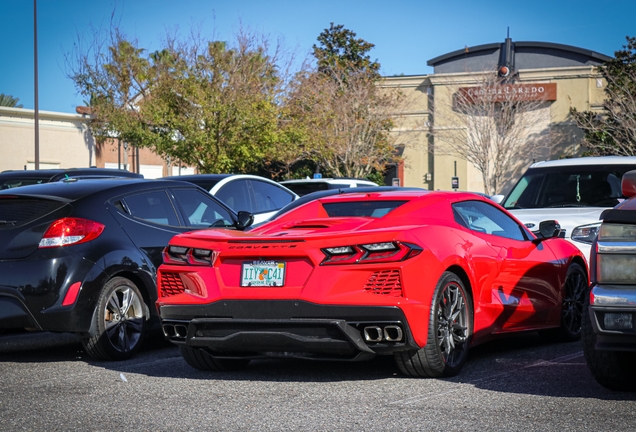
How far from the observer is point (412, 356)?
6492mm

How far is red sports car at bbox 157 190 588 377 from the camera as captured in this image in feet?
20.3

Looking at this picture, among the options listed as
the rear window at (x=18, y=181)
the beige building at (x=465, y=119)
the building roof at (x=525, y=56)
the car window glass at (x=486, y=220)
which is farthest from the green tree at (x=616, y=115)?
the car window glass at (x=486, y=220)

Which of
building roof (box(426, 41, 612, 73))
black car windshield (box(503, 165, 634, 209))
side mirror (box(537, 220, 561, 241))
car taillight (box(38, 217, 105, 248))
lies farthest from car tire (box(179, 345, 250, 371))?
building roof (box(426, 41, 612, 73))

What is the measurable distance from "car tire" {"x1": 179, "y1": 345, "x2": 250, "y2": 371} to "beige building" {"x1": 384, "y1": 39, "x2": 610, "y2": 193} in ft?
160

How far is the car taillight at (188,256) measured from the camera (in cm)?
663

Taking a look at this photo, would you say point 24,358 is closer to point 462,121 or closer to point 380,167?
point 380,167

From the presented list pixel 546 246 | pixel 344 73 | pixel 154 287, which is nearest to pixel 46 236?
pixel 154 287

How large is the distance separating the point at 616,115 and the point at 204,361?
147 feet

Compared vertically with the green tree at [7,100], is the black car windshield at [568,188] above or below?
below

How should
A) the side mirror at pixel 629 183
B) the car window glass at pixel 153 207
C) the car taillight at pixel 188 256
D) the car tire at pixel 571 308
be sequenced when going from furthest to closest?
the car tire at pixel 571 308 < the car window glass at pixel 153 207 < the side mirror at pixel 629 183 < the car taillight at pixel 188 256

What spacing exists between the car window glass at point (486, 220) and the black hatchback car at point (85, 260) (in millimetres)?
2798

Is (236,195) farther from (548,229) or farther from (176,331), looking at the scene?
(176,331)

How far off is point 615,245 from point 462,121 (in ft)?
169

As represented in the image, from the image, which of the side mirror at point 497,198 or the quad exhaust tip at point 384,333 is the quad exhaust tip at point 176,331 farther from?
the side mirror at point 497,198
